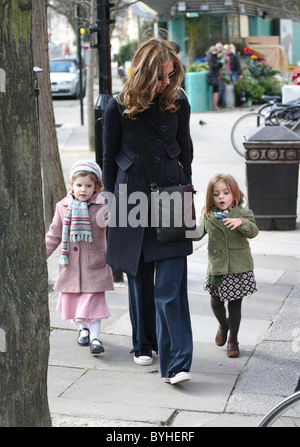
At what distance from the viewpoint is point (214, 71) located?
22.6 metres

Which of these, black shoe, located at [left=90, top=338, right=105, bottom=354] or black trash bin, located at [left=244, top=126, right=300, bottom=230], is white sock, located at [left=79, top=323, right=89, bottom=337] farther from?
black trash bin, located at [left=244, top=126, right=300, bottom=230]

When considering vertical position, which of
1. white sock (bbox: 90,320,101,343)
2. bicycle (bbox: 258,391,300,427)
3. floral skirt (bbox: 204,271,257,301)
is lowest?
white sock (bbox: 90,320,101,343)

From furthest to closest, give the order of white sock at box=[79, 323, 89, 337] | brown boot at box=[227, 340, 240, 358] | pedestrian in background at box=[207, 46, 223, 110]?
1. pedestrian in background at box=[207, 46, 223, 110]
2. white sock at box=[79, 323, 89, 337]
3. brown boot at box=[227, 340, 240, 358]

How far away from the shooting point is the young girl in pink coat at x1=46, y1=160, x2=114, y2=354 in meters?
5.24

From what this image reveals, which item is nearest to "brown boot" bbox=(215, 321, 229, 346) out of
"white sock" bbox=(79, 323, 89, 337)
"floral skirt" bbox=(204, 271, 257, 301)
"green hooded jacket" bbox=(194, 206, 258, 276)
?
"floral skirt" bbox=(204, 271, 257, 301)

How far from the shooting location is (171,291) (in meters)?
4.66

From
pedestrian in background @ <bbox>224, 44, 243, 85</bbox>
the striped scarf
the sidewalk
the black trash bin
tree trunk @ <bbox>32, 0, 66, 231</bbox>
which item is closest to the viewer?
the sidewalk

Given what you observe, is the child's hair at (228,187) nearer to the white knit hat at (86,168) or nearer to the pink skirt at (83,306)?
the white knit hat at (86,168)

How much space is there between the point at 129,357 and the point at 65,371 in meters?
0.46

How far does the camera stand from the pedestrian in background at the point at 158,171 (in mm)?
4543

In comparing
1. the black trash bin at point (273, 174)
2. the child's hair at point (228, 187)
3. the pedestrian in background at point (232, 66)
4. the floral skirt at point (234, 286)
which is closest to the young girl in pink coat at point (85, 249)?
the child's hair at point (228, 187)

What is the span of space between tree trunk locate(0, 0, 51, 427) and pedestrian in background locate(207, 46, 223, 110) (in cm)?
1946

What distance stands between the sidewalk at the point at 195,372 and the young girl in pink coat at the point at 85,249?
0.95 ft

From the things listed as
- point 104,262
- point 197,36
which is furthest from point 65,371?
point 197,36
